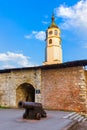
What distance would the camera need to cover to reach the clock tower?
51.9 metres

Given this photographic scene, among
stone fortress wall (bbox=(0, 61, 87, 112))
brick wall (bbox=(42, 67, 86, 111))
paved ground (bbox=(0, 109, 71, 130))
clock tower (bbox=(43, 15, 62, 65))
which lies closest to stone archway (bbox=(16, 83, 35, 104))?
stone fortress wall (bbox=(0, 61, 87, 112))

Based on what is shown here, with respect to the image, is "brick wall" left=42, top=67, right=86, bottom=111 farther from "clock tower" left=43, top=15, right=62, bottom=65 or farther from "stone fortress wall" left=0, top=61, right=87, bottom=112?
"clock tower" left=43, top=15, right=62, bottom=65

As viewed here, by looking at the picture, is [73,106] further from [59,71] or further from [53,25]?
[53,25]

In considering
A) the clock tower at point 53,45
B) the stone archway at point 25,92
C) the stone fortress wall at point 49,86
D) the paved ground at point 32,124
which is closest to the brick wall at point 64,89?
the stone fortress wall at point 49,86

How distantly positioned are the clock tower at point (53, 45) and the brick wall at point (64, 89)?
108 ft

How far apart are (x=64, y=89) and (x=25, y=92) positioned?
496 centimetres

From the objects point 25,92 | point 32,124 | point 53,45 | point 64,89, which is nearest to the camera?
point 32,124

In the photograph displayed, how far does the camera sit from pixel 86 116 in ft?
50.8

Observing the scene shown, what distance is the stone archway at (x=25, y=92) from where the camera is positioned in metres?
19.9

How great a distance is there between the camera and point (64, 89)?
17.2m

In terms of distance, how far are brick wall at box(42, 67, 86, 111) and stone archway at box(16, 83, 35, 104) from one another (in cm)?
250

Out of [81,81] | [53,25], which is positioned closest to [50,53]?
[53,25]

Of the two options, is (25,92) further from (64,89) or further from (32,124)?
(32,124)

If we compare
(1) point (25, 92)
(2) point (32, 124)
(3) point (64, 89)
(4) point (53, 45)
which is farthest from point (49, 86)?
(4) point (53, 45)
